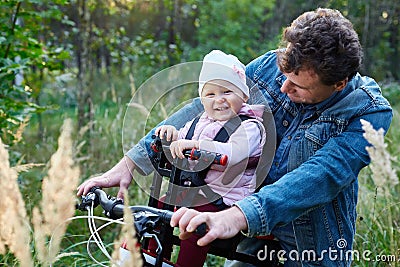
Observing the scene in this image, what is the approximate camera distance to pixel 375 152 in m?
1.12

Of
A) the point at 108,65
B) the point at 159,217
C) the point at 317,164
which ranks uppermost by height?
the point at 317,164

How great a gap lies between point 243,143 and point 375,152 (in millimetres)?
700

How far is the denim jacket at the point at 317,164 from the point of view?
164cm

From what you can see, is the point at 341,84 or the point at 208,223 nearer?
the point at 208,223

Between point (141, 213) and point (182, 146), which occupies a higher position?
point (182, 146)

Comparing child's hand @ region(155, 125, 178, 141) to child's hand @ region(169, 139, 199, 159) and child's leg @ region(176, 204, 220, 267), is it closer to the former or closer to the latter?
child's hand @ region(169, 139, 199, 159)

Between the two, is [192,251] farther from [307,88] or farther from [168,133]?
[307,88]

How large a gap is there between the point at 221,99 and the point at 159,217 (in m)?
0.52

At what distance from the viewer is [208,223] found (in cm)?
141

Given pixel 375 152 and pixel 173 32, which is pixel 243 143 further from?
pixel 173 32

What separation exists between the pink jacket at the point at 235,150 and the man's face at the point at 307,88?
0.51 ft

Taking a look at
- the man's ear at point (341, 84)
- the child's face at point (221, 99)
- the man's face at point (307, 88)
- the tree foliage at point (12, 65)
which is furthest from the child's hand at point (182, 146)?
the tree foliage at point (12, 65)

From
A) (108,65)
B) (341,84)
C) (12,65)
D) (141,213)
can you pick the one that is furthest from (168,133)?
(108,65)

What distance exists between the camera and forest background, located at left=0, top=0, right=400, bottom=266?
3.16m
